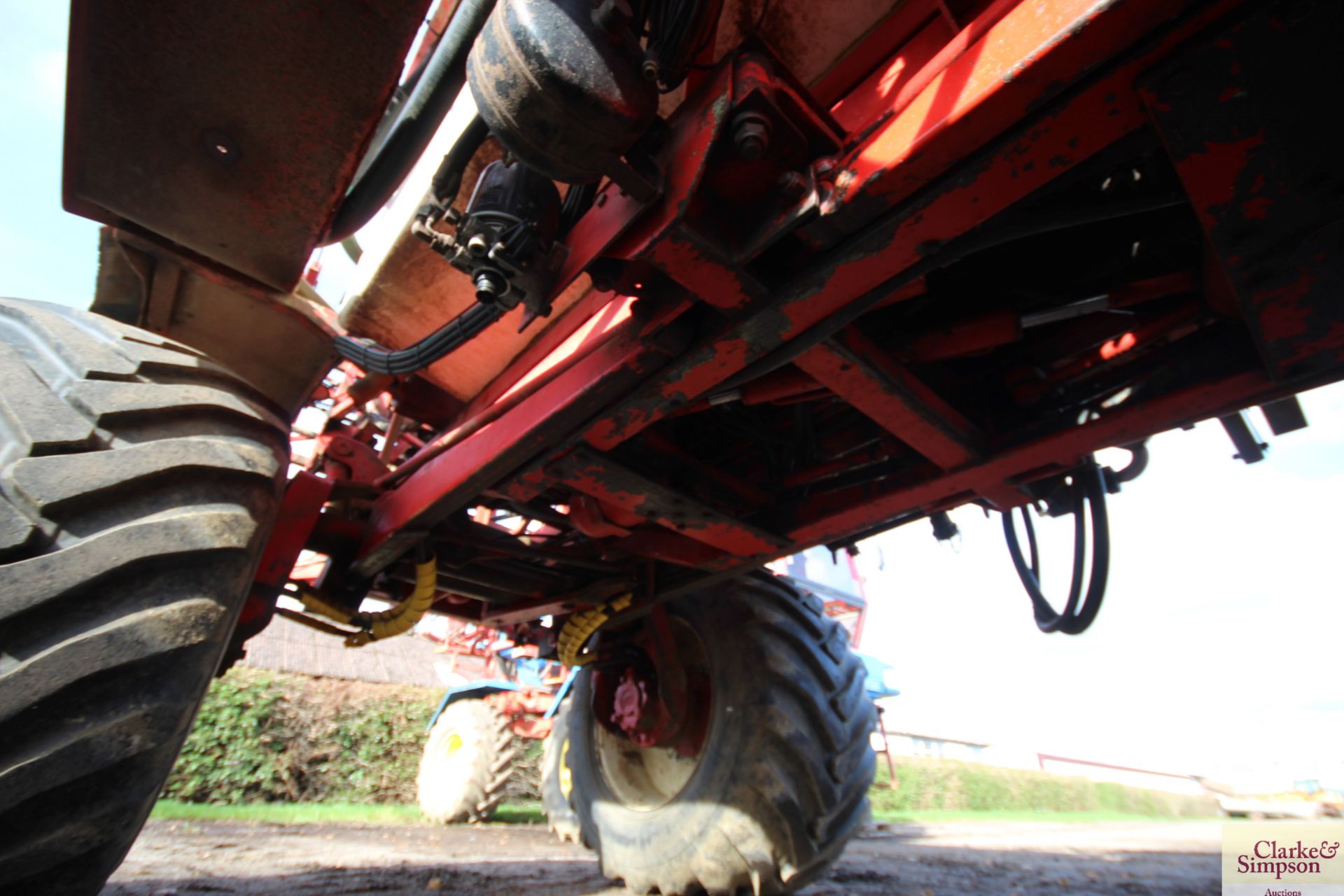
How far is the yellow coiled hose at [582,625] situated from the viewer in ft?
8.52

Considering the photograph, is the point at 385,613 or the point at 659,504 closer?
the point at 659,504

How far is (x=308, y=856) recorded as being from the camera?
3.27 m

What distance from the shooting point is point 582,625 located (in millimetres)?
2699

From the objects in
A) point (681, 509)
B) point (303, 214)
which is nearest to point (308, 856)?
point (681, 509)

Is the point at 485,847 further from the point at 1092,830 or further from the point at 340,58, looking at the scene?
the point at 1092,830

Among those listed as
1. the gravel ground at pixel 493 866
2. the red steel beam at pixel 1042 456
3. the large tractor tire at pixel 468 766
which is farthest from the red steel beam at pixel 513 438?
the large tractor tire at pixel 468 766

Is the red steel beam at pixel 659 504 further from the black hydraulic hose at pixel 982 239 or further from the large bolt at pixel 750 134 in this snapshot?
the large bolt at pixel 750 134

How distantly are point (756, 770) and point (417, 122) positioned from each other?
2185 mm

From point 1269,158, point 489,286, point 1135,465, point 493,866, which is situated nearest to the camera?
point 1269,158

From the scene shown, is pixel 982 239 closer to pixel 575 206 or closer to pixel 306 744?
pixel 575 206

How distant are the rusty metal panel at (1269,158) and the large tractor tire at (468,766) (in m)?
6.45

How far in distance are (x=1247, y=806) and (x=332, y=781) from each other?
17.9 m

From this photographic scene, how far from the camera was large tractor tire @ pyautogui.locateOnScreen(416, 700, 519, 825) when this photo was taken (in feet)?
19.4

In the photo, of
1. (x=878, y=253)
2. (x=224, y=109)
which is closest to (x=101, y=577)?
(x=224, y=109)
